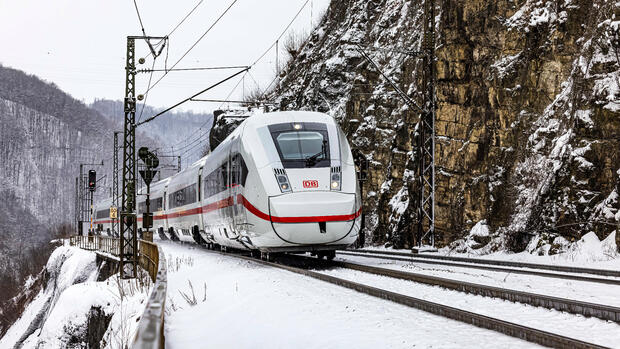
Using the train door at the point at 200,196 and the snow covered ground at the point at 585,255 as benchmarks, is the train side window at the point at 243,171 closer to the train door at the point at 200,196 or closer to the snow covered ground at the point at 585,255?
the train door at the point at 200,196

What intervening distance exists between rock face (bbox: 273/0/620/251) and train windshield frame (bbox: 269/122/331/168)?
20.4ft

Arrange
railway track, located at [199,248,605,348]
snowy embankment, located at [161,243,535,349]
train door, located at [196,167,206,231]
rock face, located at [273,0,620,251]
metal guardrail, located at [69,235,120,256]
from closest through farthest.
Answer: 1. railway track, located at [199,248,605,348]
2. snowy embankment, located at [161,243,535,349]
3. rock face, located at [273,0,620,251]
4. train door, located at [196,167,206,231]
5. metal guardrail, located at [69,235,120,256]

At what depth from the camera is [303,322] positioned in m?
6.88

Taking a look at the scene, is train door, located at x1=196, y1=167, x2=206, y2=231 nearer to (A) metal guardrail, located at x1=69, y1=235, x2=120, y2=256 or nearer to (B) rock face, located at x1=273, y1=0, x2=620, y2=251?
(A) metal guardrail, located at x1=69, y1=235, x2=120, y2=256

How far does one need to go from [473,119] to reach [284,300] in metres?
17.1

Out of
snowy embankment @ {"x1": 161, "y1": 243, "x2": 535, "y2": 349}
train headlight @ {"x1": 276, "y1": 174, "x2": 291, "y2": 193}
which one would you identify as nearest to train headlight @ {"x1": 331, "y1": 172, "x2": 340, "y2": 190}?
train headlight @ {"x1": 276, "y1": 174, "x2": 291, "y2": 193}

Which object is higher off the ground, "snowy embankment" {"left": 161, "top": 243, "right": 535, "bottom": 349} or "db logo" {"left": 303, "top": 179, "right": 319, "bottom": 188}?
"db logo" {"left": 303, "top": 179, "right": 319, "bottom": 188}

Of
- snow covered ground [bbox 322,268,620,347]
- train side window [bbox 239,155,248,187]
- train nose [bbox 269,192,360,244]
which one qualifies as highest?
train side window [bbox 239,155,248,187]

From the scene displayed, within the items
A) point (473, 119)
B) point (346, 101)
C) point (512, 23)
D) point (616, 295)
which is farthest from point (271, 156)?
point (346, 101)

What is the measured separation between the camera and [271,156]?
13500 millimetres

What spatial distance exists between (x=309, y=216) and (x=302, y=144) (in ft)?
6.03

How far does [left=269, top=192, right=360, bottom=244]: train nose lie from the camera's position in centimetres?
1280

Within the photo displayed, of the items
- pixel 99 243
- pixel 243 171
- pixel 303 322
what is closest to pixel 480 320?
pixel 303 322

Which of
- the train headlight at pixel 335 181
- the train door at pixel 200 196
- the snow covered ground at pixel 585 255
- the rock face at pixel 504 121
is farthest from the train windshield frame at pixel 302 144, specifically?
the train door at pixel 200 196
